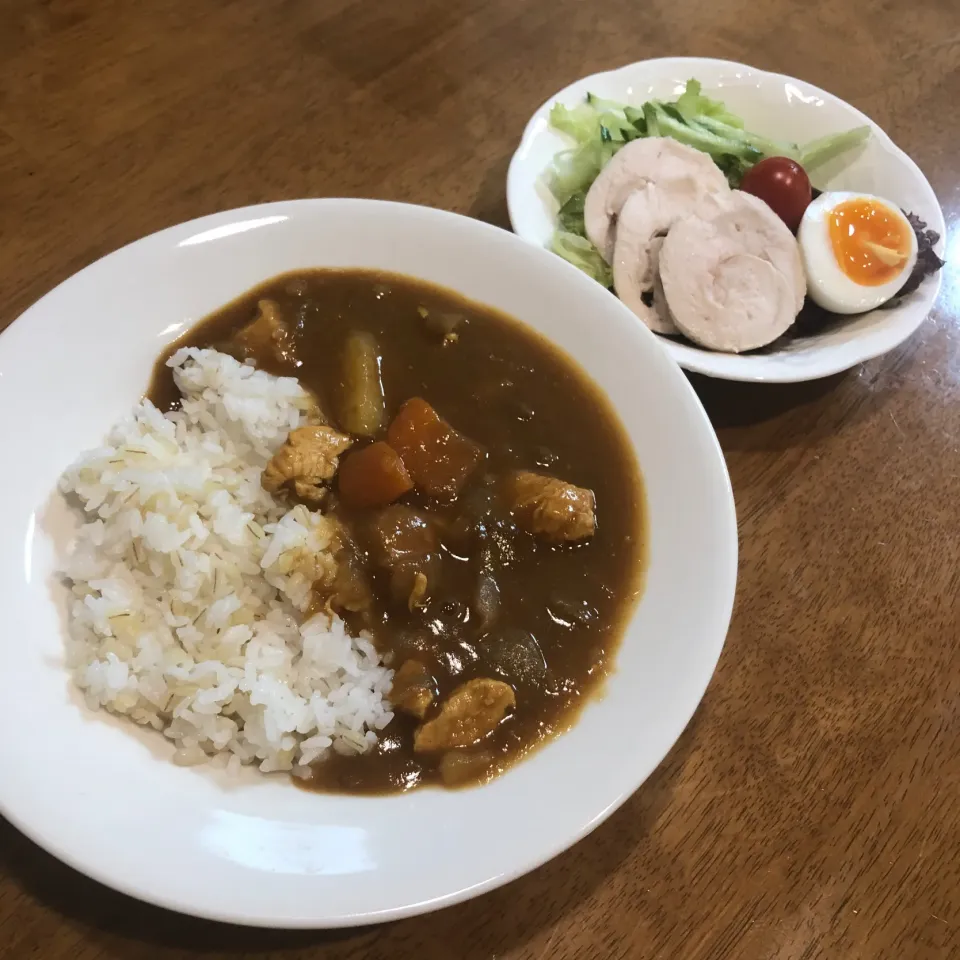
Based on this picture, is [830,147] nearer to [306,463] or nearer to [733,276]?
[733,276]

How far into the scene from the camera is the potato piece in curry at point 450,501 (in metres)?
1.81

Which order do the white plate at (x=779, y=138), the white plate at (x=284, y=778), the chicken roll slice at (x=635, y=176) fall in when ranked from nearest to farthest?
the white plate at (x=284, y=778) → the white plate at (x=779, y=138) → the chicken roll slice at (x=635, y=176)

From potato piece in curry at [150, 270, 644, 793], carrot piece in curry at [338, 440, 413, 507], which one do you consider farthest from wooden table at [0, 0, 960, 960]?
carrot piece in curry at [338, 440, 413, 507]

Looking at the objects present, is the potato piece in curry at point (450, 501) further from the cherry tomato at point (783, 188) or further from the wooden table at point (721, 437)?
the cherry tomato at point (783, 188)

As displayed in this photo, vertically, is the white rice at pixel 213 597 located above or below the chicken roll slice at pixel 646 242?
above

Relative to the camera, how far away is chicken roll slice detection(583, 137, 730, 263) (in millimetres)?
2857

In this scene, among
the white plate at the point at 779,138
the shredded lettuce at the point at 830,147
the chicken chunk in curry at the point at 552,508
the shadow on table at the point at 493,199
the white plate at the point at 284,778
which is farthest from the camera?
the shredded lettuce at the point at 830,147

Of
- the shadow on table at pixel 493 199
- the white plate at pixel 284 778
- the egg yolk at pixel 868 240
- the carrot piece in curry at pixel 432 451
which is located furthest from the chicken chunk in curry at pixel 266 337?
the egg yolk at pixel 868 240

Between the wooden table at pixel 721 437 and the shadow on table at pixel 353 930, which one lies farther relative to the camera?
the wooden table at pixel 721 437

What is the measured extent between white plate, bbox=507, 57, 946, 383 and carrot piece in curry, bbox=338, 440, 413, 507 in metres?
0.94

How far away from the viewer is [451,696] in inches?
71.3

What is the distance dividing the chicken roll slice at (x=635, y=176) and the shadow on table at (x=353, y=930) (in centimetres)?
200

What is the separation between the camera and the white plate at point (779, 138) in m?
2.52

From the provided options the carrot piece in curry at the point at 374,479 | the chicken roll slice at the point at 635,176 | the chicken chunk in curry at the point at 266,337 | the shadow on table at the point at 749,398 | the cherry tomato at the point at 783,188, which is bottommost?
the shadow on table at the point at 749,398
